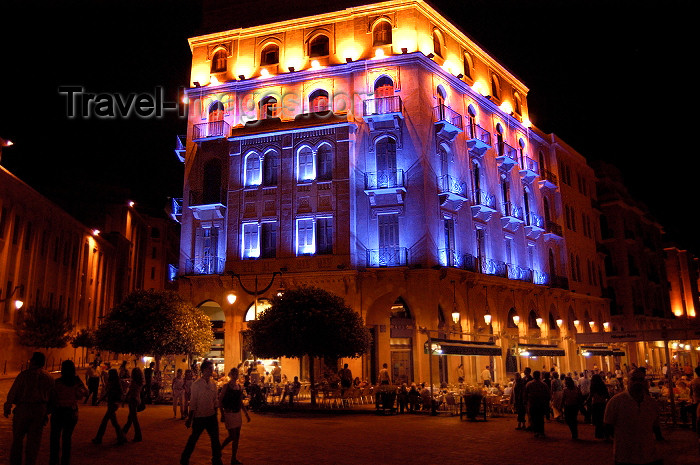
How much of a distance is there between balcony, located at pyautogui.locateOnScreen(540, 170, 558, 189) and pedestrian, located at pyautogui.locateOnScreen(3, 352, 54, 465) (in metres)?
35.7

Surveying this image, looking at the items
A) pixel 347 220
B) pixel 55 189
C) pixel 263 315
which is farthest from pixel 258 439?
pixel 55 189


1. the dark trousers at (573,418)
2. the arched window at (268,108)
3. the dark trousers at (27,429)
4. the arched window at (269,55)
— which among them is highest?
the arched window at (269,55)

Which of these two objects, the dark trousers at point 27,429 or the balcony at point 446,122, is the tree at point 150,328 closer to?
the balcony at point 446,122

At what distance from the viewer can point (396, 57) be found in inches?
1194

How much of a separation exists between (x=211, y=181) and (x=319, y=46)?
9233 mm

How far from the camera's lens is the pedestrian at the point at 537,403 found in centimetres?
1538

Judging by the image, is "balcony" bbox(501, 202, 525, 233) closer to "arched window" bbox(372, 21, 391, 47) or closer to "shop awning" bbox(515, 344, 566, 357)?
"shop awning" bbox(515, 344, 566, 357)

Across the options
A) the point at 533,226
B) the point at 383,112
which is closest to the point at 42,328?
the point at 383,112

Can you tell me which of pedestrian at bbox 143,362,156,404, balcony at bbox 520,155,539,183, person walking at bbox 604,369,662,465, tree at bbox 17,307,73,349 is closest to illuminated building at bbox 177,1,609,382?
balcony at bbox 520,155,539,183

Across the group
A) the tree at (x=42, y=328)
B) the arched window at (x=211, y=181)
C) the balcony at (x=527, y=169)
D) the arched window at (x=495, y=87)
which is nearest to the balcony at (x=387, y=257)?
the arched window at (x=211, y=181)

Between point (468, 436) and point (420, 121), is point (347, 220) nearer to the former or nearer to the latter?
point (420, 121)

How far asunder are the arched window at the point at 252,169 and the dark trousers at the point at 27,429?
73.9 feet

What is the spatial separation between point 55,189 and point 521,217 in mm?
46206

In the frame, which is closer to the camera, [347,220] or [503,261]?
[347,220]
